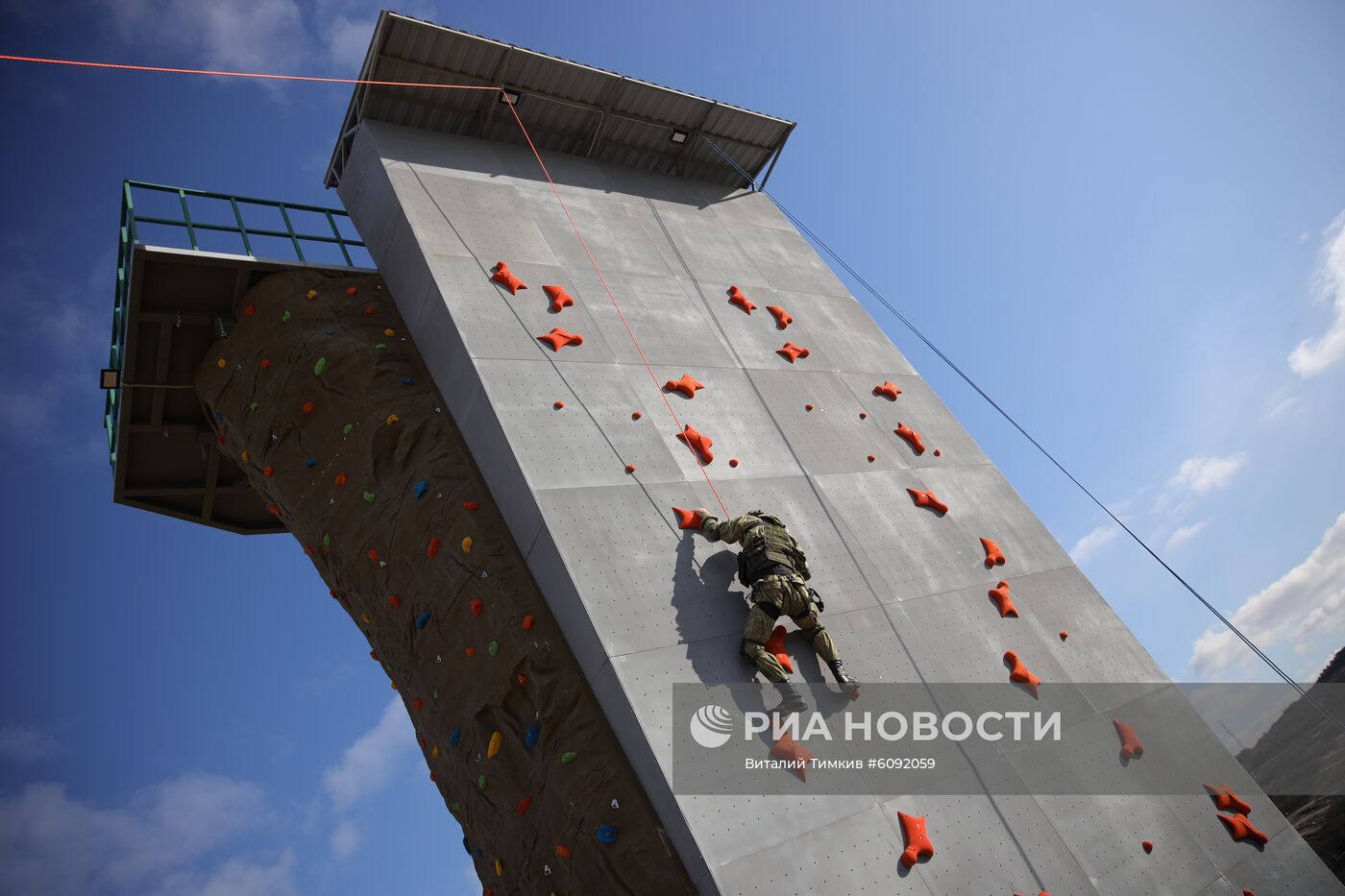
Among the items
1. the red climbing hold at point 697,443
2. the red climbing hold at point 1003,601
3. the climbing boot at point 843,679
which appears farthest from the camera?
the red climbing hold at point 1003,601

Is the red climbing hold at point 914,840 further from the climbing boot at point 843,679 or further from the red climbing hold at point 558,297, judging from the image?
the red climbing hold at point 558,297

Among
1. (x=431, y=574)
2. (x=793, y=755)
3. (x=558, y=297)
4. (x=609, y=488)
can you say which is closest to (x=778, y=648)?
(x=793, y=755)

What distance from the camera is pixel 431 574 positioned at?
7566 mm

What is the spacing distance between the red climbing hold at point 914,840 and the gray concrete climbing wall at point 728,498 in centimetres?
7

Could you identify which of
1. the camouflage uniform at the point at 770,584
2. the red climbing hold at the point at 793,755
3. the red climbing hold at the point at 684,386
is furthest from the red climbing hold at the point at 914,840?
the red climbing hold at the point at 684,386

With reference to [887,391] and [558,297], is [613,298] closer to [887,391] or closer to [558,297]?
[558,297]

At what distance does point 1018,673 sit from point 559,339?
508 centimetres

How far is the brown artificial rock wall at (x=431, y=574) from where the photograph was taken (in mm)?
6137

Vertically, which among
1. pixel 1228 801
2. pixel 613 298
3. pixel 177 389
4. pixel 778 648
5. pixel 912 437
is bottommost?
pixel 1228 801

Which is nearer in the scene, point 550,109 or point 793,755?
point 793,755

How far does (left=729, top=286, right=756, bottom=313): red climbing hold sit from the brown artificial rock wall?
3515 millimetres

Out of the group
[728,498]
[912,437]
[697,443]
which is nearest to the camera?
[728,498]

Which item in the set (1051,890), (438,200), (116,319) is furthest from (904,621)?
(116,319)

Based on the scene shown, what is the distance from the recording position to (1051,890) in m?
6.24
